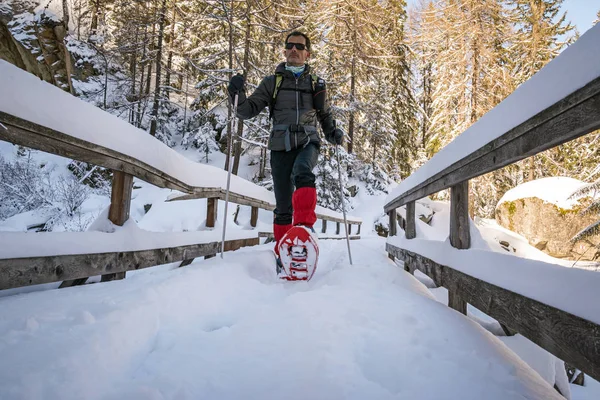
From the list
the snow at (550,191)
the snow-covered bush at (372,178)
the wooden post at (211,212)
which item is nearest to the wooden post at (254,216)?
the wooden post at (211,212)

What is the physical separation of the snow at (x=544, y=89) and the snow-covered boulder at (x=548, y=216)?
1217 centimetres

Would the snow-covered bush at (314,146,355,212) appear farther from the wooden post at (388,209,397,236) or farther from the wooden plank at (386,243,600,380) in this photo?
the wooden plank at (386,243,600,380)

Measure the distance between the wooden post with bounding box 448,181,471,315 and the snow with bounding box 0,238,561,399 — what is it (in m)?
0.38

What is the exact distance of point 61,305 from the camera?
1.58m

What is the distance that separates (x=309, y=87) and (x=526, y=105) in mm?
2646

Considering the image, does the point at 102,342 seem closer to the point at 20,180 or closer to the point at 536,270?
the point at 536,270

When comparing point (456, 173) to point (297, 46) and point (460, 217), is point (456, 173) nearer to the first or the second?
point (460, 217)

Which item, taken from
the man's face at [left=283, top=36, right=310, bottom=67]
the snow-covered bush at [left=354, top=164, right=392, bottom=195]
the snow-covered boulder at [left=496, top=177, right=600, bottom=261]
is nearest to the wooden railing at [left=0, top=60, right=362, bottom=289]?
the man's face at [left=283, top=36, right=310, bottom=67]

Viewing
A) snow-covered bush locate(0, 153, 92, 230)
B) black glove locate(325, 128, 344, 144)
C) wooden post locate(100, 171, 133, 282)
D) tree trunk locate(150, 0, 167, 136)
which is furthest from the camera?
tree trunk locate(150, 0, 167, 136)

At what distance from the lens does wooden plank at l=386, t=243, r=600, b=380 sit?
101cm

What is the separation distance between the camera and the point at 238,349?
1.45 meters

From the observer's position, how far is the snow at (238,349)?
1130mm

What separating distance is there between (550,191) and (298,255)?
13047mm

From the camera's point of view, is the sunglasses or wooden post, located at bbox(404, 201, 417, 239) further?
wooden post, located at bbox(404, 201, 417, 239)
